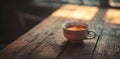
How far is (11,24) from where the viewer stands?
182cm

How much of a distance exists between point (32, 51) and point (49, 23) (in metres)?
0.51

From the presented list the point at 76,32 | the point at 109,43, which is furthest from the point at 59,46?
the point at 109,43

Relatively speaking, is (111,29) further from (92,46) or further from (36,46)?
(36,46)

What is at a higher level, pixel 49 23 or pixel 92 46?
pixel 49 23

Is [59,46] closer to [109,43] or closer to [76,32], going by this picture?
[76,32]

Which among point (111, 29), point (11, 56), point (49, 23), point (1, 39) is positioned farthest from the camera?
point (1, 39)

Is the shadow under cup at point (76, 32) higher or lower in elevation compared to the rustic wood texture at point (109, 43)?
Answer: higher

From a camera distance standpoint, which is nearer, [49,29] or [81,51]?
[81,51]

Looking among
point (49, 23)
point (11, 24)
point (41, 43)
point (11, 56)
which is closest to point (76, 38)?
point (41, 43)

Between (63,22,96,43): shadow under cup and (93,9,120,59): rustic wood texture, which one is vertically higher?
(63,22,96,43): shadow under cup

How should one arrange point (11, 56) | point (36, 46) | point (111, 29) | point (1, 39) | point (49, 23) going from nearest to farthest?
1. point (11, 56)
2. point (36, 46)
3. point (111, 29)
4. point (49, 23)
5. point (1, 39)

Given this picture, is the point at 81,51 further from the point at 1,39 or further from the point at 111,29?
the point at 1,39

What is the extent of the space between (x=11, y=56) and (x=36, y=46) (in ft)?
0.49

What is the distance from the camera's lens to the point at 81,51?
3.21 ft
